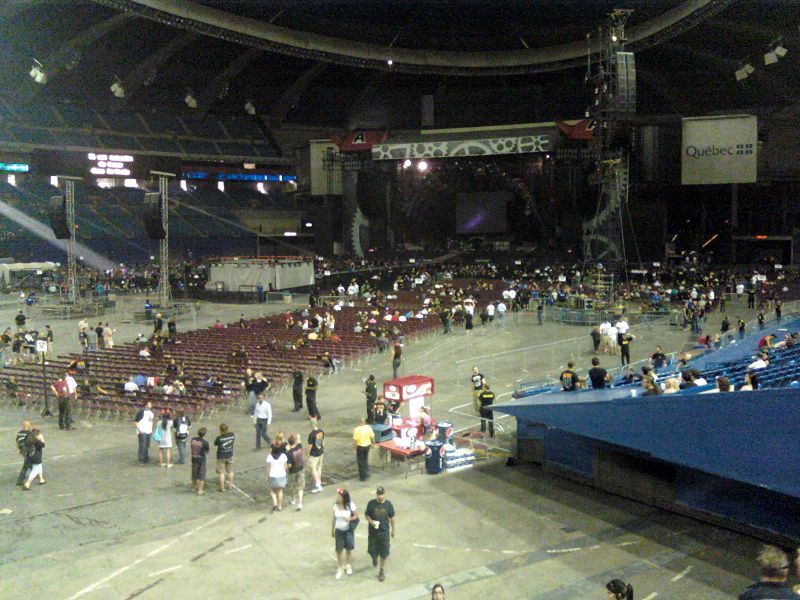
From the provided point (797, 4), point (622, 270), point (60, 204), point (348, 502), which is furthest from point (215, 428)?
point (797, 4)

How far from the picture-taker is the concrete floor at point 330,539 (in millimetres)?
8344

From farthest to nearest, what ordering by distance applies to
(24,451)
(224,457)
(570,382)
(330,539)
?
(570,382) → (24,451) → (224,457) → (330,539)

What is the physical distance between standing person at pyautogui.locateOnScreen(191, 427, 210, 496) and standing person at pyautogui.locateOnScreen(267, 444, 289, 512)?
1.34 m

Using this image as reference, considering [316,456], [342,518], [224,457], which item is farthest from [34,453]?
[342,518]

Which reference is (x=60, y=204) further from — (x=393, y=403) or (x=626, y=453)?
(x=626, y=453)

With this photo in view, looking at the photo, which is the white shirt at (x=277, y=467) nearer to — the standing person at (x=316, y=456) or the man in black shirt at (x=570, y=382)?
the standing person at (x=316, y=456)

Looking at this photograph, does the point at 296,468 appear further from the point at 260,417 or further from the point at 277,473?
the point at 260,417

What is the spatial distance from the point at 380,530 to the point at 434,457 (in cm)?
381

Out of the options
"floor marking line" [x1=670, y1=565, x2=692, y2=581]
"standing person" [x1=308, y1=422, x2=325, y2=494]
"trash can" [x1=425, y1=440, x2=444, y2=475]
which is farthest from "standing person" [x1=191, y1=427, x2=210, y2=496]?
"floor marking line" [x1=670, y1=565, x2=692, y2=581]

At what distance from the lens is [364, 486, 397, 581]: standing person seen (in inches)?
333

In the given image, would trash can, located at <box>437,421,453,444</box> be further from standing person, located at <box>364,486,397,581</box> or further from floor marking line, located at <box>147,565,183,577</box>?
floor marking line, located at <box>147,565,183,577</box>

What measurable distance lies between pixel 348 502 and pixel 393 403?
5.59m

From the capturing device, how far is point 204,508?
35.8ft

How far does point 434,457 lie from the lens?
40.0 ft
